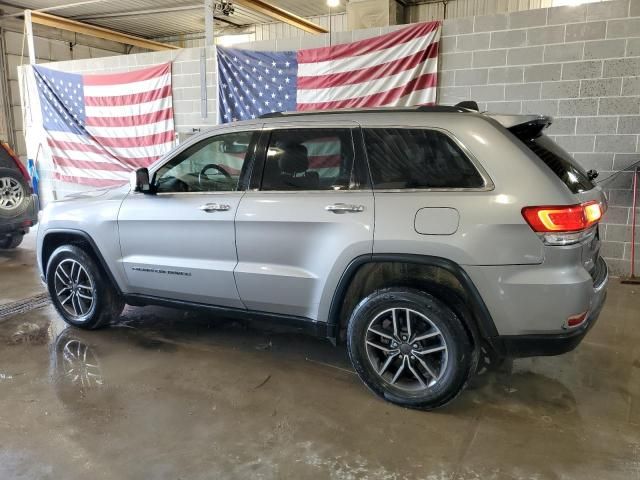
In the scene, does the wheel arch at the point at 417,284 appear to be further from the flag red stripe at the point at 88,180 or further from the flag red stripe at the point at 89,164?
the flag red stripe at the point at 88,180

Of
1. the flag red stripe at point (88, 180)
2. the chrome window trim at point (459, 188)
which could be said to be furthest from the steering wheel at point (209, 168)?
the flag red stripe at point (88, 180)

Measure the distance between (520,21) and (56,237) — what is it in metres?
5.07

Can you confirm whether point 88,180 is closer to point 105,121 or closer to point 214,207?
point 105,121

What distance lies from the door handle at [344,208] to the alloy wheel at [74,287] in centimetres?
219

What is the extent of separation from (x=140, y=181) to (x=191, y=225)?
52cm

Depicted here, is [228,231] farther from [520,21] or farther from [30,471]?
[520,21]

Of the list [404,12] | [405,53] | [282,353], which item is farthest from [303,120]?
[404,12]

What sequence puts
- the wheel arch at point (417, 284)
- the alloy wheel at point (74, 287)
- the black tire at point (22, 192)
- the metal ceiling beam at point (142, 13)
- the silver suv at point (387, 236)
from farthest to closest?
1. the metal ceiling beam at point (142, 13)
2. the black tire at point (22, 192)
3. the alloy wheel at point (74, 287)
4. the wheel arch at point (417, 284)
5. the silver suv at point (387, 236)

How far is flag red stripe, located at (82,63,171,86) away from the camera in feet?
24.9

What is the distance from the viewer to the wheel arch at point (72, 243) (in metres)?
3.93

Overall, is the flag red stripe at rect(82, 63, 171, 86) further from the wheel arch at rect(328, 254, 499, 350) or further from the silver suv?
the wheel arch at rect(328, 254, 499, 350)

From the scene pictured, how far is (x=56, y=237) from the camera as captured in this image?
4148mm

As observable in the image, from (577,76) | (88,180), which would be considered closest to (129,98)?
(88,180)

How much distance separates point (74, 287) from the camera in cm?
412
